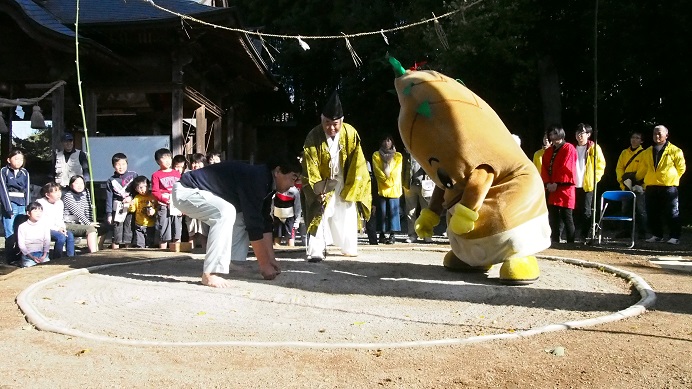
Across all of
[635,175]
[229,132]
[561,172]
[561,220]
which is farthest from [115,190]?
[229,132]

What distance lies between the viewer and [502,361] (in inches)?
123

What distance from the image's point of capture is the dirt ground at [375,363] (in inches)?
111

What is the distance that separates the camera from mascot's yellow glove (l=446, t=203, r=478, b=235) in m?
4.87

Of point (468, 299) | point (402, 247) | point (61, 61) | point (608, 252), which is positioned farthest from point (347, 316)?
point (61, 61)

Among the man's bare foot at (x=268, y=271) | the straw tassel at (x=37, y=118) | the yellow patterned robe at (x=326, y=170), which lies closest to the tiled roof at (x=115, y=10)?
the straw tassel at (x=37, y=118)

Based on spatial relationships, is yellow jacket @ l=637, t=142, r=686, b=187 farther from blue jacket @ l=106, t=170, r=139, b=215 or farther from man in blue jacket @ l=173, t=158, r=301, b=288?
blue jacket @ l=106, t=170, r=139, b=215

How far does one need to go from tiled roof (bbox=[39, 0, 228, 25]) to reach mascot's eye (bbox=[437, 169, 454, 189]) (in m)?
6.30

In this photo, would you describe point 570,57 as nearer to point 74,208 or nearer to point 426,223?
point 426,223

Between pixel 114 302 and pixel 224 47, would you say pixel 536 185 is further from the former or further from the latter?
pixel 224 47

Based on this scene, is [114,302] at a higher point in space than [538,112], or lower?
lower

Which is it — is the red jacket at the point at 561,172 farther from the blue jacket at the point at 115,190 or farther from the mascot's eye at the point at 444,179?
the blue jacket at the point at 115,190

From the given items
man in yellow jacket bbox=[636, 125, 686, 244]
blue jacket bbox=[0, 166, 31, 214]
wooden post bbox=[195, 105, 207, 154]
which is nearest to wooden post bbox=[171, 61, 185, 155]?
wooden post bbox=[195, 105, 207, 154]

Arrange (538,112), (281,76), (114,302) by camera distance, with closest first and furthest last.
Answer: (114,302) < (538,112) < (281,76)

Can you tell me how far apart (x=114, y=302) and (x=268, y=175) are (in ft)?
5.06
